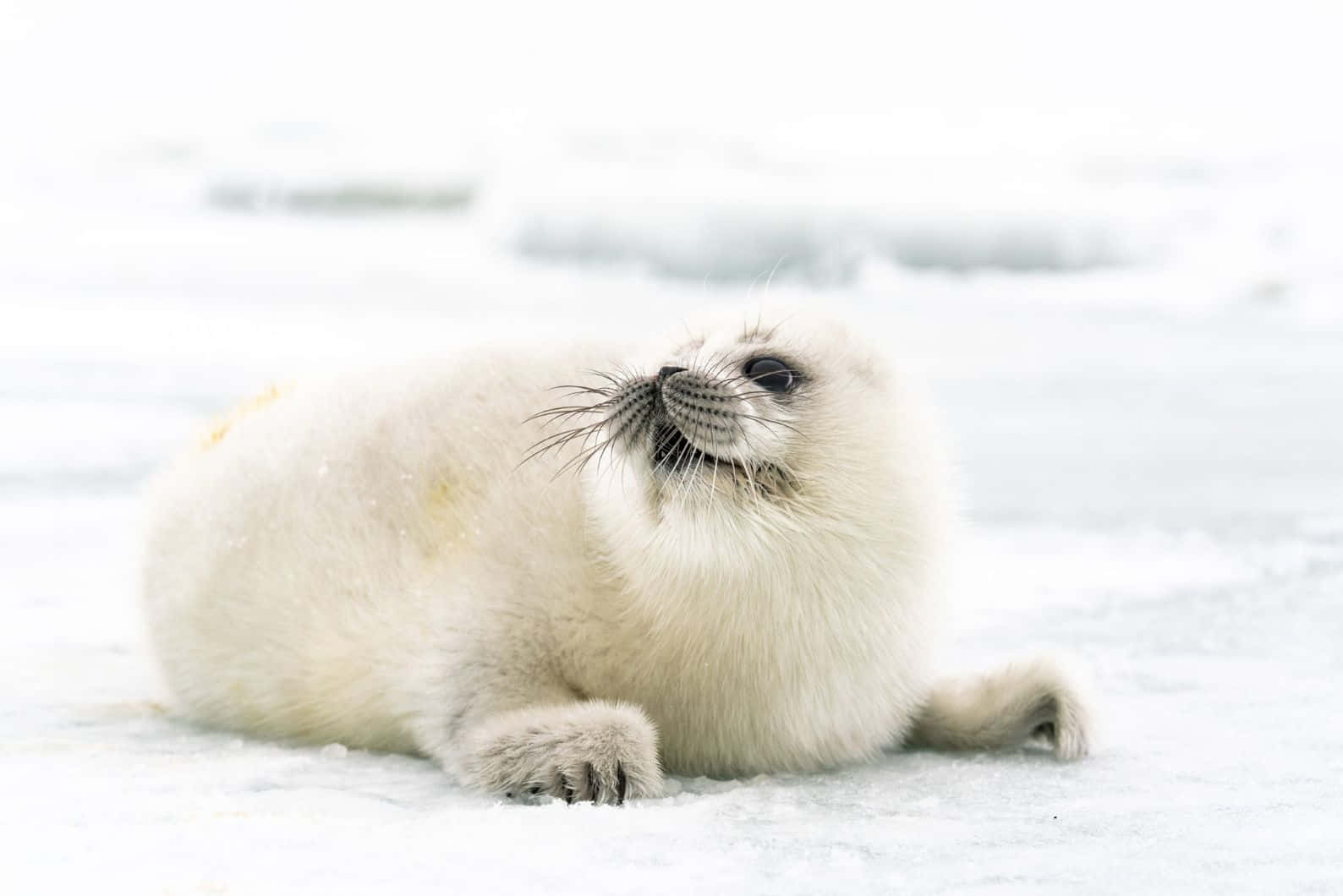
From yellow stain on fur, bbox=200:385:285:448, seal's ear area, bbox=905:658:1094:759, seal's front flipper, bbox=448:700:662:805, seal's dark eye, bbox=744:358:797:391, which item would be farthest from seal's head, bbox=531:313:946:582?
yellow stain on fur, bbox=200:385:285:448

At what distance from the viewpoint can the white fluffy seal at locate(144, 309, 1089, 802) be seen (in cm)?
243

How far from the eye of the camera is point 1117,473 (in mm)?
6461

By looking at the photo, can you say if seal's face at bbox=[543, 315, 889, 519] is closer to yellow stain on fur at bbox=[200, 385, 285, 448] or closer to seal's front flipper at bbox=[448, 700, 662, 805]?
seal's front flipper at bbox=[448, 700, 662, 805]

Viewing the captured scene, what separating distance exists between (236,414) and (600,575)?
1.14m

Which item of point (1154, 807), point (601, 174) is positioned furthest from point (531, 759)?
point (601, 174)

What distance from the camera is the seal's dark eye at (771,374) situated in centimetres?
253

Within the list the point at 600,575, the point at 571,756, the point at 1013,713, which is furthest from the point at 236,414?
the point at 1013,713

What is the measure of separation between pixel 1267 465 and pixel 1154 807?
14.7 ft

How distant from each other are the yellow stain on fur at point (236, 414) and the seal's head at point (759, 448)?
3.20ft

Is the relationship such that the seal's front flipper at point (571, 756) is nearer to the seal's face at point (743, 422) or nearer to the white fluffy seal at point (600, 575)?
the white fluffy seal at point (600, 575)

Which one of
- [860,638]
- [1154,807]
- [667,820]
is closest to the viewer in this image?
[667,820]

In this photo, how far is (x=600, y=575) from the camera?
2621mm

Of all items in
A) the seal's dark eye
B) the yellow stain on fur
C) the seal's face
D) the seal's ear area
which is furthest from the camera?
the yellow stain on fur

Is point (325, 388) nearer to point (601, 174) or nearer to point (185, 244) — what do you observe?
point (185, 244)
